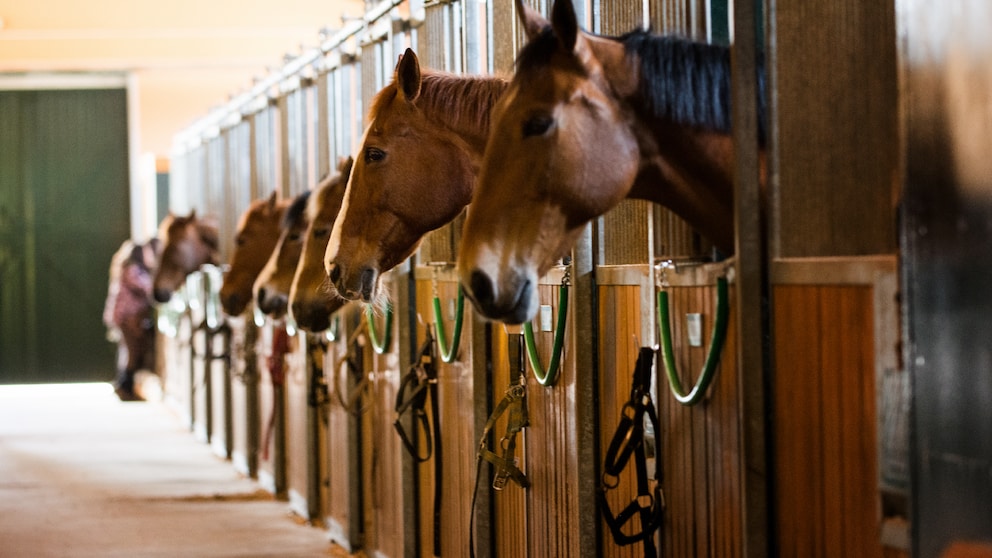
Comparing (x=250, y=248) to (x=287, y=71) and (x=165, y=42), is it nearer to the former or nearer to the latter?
(x=287, y=71)

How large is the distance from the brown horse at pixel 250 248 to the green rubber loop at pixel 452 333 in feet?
8.08

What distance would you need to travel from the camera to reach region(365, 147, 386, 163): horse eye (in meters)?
3.01

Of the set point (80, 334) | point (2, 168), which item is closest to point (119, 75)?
point (2, 168)

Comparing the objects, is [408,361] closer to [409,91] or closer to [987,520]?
[409,91]

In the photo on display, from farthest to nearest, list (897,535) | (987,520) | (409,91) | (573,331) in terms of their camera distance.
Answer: (409,91) < (573,331) < (897,535) < (987,520)

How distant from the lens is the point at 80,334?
13.7 metres

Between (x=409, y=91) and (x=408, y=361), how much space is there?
1.26 metres

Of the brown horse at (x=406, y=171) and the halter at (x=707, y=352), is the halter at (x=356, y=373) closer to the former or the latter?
the brown horse at (x=406, y=171)

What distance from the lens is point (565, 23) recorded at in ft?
6.32

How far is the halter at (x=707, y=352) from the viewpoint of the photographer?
207 cm

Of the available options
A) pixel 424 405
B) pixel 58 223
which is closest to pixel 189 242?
pixel 424 405

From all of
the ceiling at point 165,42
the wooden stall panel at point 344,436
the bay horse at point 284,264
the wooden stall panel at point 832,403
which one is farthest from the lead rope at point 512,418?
the ceiling at point 165,42

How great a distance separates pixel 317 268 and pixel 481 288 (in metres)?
2.38

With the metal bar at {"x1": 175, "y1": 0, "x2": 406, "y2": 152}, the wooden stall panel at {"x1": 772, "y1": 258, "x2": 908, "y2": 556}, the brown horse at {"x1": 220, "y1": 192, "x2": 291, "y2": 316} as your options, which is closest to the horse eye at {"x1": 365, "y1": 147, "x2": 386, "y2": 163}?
the metal bar at {"x1": 175, "y1": 0, "x2": 406, "y2": 152}
